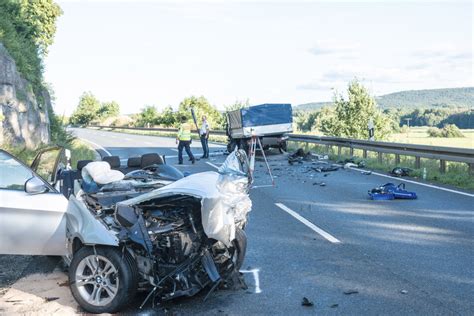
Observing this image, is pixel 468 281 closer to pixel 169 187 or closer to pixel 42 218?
pixel 169 187

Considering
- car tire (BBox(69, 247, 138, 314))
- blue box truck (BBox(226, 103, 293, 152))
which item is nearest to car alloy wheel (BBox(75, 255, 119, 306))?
car tire (BBox(69, 247, 138, 314))

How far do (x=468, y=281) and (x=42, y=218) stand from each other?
4238 mm

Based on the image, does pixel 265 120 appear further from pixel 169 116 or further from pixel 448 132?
pixel 169 116

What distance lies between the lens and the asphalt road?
496 centimetres

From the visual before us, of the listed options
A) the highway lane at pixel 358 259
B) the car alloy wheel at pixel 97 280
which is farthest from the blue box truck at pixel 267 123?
the car alloy wheel at pixel 97 280

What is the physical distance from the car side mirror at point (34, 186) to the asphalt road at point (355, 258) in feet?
4.63

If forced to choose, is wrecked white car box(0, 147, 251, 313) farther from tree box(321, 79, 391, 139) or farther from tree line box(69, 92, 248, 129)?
tree line box(69, 92, 248, 129)

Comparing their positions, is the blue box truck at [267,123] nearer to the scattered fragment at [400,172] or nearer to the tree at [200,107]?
the scattered fragment at [400,172]

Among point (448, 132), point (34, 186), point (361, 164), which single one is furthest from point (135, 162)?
point (448, 132)

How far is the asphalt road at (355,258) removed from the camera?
4.96 m

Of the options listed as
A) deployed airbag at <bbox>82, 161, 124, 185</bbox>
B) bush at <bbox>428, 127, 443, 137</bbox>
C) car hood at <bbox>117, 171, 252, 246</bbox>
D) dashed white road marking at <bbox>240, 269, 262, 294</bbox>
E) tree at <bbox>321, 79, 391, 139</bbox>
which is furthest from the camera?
bush at <bbox>428, 127, 443, 137</bbox>

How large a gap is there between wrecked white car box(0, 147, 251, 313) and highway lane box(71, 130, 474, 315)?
1.31 ft

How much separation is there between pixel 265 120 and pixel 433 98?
233 ft

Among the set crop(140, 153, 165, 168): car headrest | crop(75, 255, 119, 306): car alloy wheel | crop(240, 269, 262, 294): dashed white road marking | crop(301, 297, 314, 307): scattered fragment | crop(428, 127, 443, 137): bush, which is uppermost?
crop(140, 153, 165, 168): car headrest
